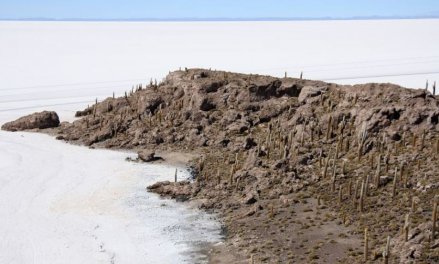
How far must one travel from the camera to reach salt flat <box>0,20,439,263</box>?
24844 millimetres

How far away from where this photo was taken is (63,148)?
39.9 metres

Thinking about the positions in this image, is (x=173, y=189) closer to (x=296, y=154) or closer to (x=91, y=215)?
(x=91, y=215)

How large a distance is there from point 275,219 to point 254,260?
4.20 meters

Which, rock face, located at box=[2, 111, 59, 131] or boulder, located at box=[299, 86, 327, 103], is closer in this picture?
boulder, located at box=[299, 86, 327, 103]

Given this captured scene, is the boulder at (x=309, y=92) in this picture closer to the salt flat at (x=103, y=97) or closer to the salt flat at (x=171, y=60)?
the salt flat at (x=103, y=97)

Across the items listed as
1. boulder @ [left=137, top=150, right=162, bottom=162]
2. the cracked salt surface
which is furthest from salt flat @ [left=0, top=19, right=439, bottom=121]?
the cracked salt surface

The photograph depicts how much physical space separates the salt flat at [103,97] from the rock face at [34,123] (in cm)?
151

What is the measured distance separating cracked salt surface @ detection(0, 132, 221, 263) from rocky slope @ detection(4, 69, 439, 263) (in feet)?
5.52

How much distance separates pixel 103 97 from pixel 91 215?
39.4 metres

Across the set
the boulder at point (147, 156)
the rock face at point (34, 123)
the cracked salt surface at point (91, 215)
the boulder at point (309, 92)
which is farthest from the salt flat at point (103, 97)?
the boulder at point (309, 92)

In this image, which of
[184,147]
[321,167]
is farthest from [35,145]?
[321,167]

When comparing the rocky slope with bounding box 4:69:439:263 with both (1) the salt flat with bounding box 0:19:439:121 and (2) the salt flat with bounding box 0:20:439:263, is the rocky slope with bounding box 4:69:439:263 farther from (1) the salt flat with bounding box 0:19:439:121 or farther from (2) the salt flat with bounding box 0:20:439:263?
(1) the salt flat with bounding box 0:19:439:121

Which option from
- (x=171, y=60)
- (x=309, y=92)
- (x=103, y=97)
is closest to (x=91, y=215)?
(x=309, y=92)

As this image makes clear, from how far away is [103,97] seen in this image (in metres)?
65.4
